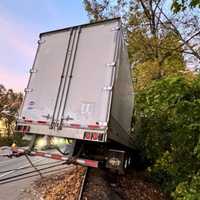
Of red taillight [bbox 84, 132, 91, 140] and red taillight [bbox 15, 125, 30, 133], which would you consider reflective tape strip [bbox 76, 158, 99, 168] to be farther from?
red taillight [bbox 15, 125, 30, 133]

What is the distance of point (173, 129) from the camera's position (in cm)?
779

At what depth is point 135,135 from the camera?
36.8 ft

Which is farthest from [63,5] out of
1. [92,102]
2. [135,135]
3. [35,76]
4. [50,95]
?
[135,135]

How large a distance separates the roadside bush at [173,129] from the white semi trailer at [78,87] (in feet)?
3.64

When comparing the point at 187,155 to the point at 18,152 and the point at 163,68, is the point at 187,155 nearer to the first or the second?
the point at 18,152

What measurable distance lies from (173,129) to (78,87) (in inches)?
135

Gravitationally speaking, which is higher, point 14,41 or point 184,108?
point 14,41

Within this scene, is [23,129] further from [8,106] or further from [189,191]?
[8,106]

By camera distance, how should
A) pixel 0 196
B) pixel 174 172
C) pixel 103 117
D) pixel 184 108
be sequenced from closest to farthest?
1. pixel 184 108
2. pixel 103 117
3. pixel 0 196
4. pixel 174 172

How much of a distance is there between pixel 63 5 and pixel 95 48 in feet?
14.0

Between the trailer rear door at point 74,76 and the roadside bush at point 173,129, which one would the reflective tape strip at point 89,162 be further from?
the roadside bush at point 173,129

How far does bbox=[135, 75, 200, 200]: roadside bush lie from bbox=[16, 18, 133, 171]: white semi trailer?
3.64 feet

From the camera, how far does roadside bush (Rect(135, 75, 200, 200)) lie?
518 cm

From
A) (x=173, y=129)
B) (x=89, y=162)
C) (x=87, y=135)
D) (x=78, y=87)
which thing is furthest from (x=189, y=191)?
(x=78, y=87)
